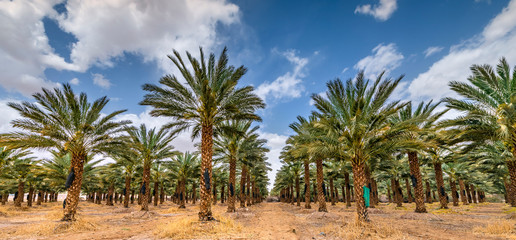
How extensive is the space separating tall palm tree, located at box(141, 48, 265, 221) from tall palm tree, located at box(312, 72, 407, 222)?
4.85 meters

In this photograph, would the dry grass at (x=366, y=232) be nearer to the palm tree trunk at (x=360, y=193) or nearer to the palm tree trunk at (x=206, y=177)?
the palm tree trunk at (x=360, y=193)

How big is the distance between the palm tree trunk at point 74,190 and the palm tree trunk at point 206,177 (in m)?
7.56

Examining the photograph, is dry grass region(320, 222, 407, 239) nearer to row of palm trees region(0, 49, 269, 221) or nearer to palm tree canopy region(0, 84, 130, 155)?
row of palm trees region(0, 49, 269, 221)

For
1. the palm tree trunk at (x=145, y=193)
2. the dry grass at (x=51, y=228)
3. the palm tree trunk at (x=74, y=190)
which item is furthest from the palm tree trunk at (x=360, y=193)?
the palm tree trunk at (x=145, y=193)

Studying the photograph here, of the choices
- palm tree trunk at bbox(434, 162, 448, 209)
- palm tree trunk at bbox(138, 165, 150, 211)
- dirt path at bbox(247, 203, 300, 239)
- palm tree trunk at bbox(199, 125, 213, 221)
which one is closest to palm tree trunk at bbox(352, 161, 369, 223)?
dirt path at bbox(247, 203, 300, 239)

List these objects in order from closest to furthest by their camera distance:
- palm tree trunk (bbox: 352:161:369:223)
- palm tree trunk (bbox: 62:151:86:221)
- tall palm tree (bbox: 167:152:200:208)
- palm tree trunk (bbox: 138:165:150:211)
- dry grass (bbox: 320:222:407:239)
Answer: dry grass (bbox: 320:222:407:239) → palm tree trunk (bbox: 352:161:369:223) → palm tree trunk (bbox: 62:151:86:221) → palm tree trunk (bbox: 138:165:150:211) → tall palm tree (bbox: 167:152:200:208)

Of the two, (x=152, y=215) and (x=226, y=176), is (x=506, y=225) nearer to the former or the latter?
(x=152, y=215)

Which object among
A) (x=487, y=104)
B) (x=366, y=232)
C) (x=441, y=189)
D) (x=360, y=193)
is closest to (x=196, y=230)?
(x=366, y=232)

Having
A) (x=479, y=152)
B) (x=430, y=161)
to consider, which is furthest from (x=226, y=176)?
(x=479, y=152)

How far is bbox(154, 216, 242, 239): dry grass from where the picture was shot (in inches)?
415

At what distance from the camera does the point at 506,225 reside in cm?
1105

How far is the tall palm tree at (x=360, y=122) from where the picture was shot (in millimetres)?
12594

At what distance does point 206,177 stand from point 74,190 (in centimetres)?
860

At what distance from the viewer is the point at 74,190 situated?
1458cm
